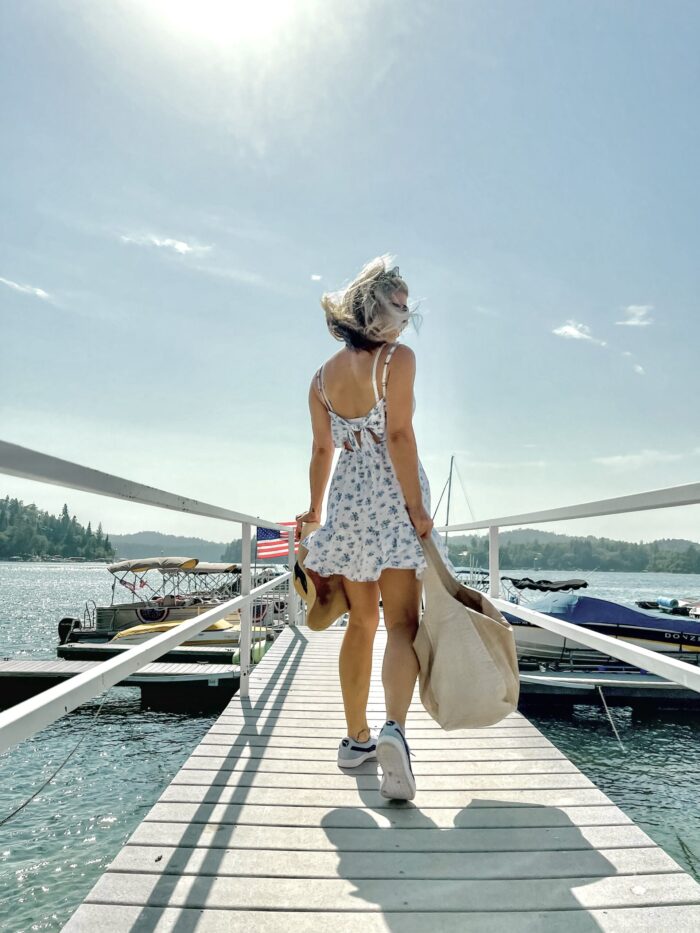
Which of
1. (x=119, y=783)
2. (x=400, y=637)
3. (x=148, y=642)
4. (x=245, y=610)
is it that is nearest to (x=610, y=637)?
(x=400, y=637)

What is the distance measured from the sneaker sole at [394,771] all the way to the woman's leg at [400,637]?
8cm

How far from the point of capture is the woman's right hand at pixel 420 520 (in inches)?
77.9

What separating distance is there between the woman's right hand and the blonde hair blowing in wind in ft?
1.84

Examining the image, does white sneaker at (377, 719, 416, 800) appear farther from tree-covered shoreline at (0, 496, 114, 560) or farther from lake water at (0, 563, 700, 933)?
tree-covered shoreline at (0, 496, 114, 560)

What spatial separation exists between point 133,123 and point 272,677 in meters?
7.04

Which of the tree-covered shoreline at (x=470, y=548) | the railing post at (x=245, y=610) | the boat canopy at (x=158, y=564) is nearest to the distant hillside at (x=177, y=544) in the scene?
the tree-covered shoreline at (x=470, y=548)

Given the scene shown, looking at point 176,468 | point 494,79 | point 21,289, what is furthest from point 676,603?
point 176,468

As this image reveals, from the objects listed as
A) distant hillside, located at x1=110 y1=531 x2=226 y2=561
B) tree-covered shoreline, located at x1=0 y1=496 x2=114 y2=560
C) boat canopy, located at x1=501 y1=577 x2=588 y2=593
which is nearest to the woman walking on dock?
boat canopy, located at x1=501 y1=577 x2=588 y2=593

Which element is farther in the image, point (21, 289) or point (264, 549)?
point (21, 289)

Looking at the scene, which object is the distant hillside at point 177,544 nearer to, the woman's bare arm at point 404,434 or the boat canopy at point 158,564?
the boat canopy at point 158,564

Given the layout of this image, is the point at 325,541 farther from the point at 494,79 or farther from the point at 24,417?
the point at 24,417

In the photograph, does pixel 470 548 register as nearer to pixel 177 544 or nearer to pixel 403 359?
pixel 403 359

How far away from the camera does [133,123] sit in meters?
7.55

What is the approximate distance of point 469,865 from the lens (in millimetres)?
1506
